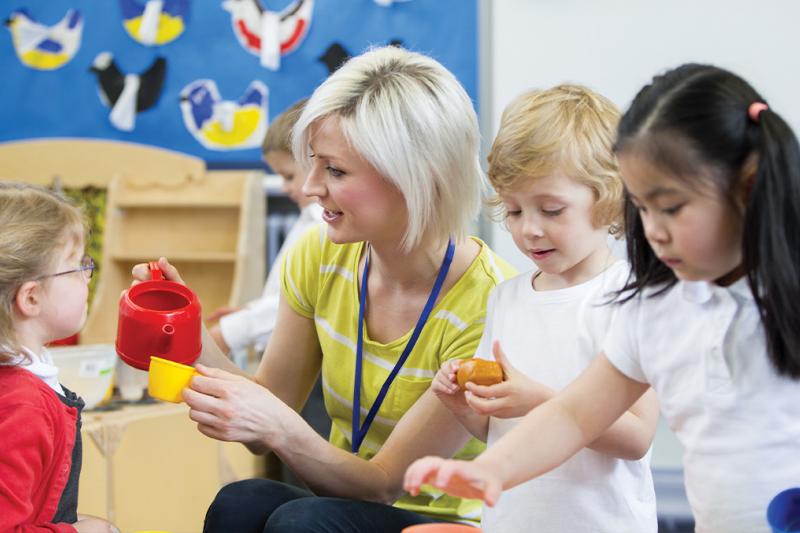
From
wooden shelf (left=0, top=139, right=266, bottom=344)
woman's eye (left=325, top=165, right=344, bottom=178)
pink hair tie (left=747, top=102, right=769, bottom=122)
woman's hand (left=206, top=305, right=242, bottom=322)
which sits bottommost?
woman's hand (left=206, top=305, right=242, bottom=322)

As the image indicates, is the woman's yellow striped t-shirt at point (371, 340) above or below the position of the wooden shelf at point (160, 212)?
above

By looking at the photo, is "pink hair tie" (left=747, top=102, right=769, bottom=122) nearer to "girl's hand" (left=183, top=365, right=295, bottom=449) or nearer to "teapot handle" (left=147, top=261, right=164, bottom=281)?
"girl's hand" (left=183, top=365, right=295, bottom=449)

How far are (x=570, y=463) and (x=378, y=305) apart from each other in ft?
1.31

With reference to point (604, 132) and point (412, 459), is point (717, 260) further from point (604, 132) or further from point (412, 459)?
point (412, 459)

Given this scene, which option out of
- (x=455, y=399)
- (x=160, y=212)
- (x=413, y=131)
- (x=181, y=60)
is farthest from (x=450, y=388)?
(x=181, y=60)

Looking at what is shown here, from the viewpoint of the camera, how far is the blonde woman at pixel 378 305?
126 centimetres

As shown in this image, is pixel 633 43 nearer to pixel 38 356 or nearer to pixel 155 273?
pixel 155 273

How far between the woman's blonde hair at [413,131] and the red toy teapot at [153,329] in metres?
0.29

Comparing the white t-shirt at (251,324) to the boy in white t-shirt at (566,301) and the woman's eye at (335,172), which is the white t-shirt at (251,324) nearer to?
the woman's eye at (335,172)

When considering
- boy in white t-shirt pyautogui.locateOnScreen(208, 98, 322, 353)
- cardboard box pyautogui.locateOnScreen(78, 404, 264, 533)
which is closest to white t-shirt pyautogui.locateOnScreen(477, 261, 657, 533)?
cardboard box pyautogui.locateOnScreen(78, 404, 264, 533)

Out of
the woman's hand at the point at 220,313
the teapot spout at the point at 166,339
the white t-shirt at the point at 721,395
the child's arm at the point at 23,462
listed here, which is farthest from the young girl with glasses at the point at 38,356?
the woman's hand at the point at 220,313

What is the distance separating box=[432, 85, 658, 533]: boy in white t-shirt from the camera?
1191 millimetres

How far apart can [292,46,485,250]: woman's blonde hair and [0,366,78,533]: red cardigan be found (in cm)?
51

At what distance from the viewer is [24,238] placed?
3.88ft
